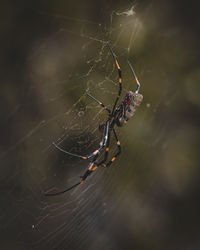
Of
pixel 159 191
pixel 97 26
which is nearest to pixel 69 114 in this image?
pixel 97 26

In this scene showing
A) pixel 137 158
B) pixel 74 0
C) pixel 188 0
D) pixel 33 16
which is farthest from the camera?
pixel 137 158

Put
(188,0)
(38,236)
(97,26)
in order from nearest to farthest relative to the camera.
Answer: (97,26)
(38,236)
(188,0)

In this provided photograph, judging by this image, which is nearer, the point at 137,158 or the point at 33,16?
the point at 33,16

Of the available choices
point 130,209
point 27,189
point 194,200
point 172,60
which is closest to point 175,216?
point 194,200

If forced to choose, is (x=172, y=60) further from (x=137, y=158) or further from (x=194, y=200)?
(x=194, y=200)

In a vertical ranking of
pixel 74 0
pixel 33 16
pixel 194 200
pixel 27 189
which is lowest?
pixel 194 200

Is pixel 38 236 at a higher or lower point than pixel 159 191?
higher

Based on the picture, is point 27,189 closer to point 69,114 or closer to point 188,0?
point 69,114
